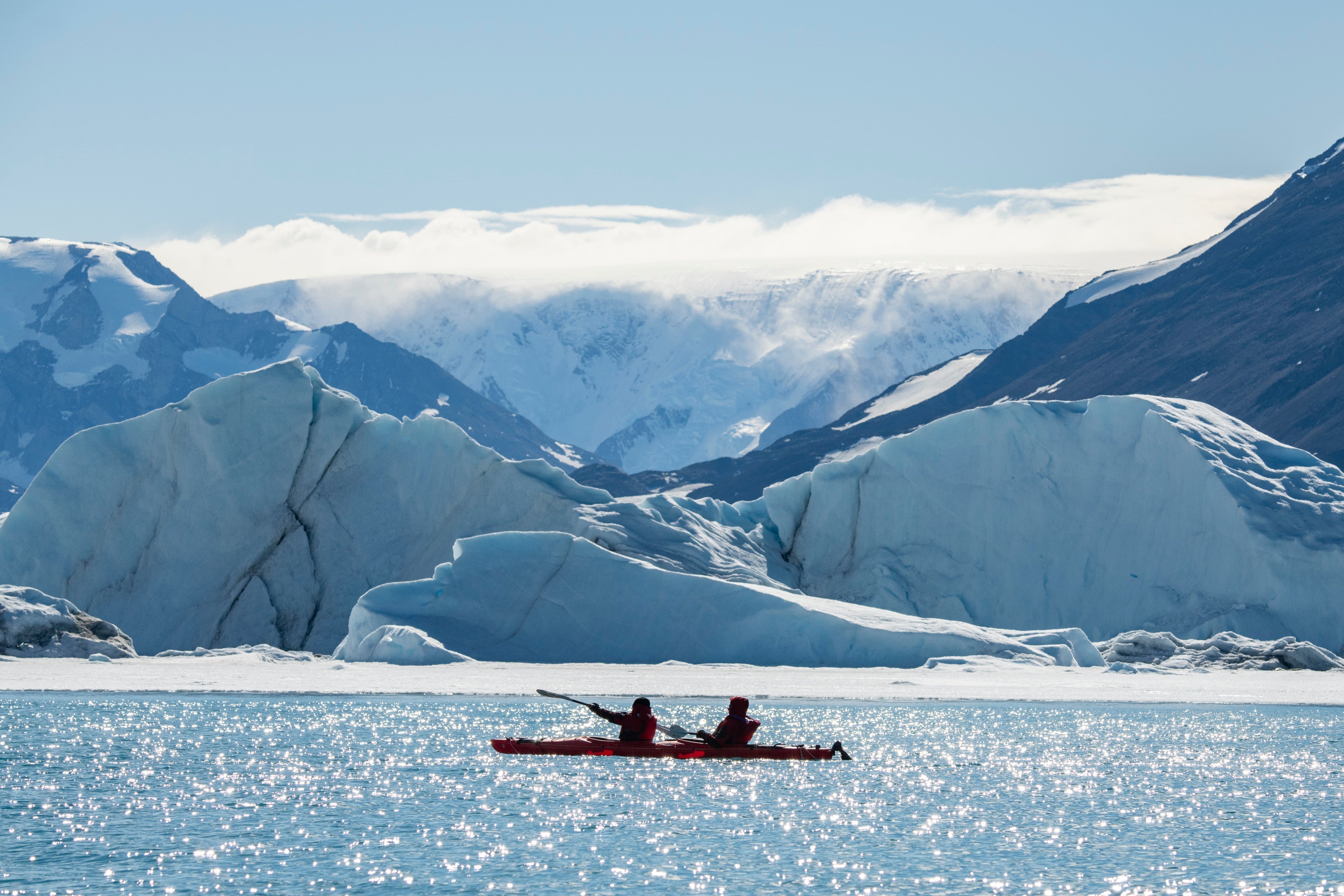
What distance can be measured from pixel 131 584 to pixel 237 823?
22.8 meters

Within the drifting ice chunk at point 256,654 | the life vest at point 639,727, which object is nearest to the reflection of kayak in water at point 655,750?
the life vest at point 639,727

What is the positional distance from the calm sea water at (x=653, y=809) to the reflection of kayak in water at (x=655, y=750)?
15 centimetres

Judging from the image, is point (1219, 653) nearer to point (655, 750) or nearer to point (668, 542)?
point (668, 542)

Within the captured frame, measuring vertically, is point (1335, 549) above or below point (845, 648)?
above

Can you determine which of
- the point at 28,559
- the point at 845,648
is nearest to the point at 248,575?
the point at 28,559

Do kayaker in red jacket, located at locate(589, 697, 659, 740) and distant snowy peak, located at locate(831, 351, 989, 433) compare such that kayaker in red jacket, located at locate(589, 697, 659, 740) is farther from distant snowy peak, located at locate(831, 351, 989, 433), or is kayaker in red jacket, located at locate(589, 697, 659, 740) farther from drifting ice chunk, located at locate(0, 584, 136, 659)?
distant snowy peak, located at locate(831, 351, 989, 433)

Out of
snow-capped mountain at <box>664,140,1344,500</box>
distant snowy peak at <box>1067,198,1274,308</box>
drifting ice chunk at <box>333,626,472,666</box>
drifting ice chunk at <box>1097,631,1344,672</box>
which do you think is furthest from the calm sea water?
distant snowy peak at <box>1067,198,1274,308</box>

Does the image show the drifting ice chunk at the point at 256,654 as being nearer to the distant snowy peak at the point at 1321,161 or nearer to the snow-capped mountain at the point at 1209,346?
the snow-capped mountain at the point at 1209,346

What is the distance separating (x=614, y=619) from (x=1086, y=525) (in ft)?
44.5

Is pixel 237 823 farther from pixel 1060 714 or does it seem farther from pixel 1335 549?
pixel 1335 549

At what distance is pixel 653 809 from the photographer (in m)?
15.0

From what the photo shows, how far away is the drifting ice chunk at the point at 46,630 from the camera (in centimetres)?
3011

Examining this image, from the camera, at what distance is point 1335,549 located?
35.9 metres

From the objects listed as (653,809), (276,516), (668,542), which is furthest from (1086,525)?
(653,809)
